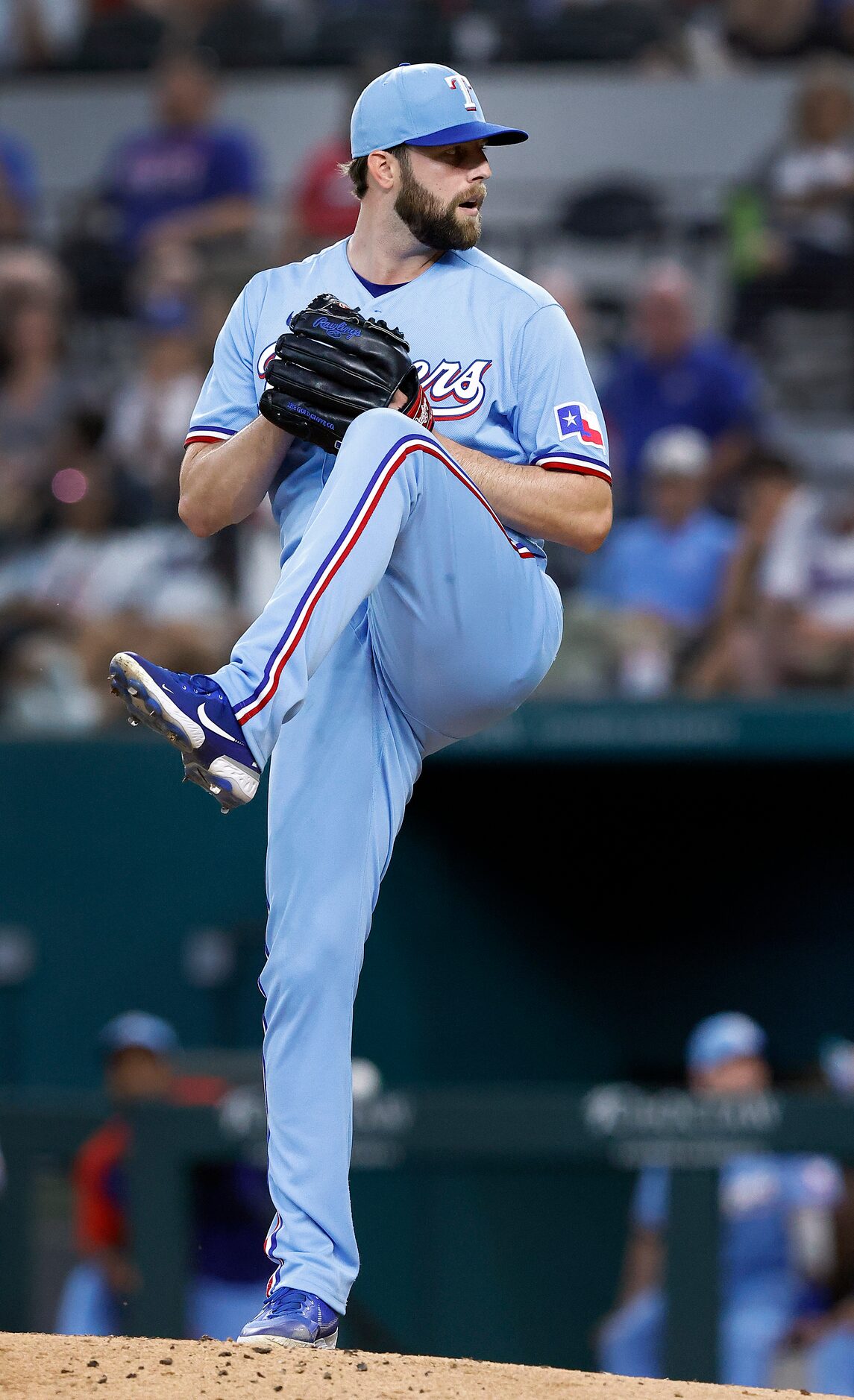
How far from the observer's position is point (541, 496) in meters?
3.14

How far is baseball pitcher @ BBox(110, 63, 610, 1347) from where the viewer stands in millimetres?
2867

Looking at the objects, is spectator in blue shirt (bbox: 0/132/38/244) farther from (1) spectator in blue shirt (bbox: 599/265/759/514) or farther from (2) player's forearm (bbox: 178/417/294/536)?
(2) player's forearm (bbox: 178/417/294/536)

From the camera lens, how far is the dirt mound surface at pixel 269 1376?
2.78 metres

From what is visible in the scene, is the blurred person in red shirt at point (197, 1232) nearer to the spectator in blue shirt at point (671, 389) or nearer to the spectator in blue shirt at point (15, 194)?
the spectator in blue shirt at point (671, 389)

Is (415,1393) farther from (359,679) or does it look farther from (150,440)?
(150,440)

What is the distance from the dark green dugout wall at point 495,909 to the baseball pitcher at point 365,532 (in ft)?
→ 11.2

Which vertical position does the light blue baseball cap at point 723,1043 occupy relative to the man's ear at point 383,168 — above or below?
below

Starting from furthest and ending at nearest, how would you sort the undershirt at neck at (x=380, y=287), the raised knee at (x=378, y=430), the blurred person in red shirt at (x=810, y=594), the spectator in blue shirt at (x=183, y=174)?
the spectator in blue shirt at (x=183, y=174)
the blurred person in red shirt at (x=810, y=594)
the undershirt at neck at (x=380, y=287)
the raised knee at (x=378, y=430)

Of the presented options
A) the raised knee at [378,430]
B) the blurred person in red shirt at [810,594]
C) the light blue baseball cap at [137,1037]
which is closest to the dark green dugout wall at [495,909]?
the light blue baseball cap at [137,1037]

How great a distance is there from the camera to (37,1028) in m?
6.74

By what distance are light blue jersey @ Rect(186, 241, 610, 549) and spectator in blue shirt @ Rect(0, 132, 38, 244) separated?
21.2 ft

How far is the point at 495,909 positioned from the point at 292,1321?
169 inches

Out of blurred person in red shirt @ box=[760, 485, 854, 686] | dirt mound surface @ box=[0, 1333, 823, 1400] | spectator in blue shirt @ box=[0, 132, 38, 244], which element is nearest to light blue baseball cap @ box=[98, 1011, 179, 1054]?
blurred person in red shirt @ box=[760, 485, 854, 686]

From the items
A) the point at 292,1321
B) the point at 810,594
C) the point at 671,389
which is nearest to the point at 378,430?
the point at 292,1321
